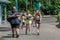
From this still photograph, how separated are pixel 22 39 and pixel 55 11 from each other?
83.8ft

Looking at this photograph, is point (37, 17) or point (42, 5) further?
point (42, 5)

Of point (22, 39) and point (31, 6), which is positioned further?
point (31, 6)

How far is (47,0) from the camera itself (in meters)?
44.5

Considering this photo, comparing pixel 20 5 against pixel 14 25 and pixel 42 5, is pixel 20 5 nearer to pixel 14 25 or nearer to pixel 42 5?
pixel 42 5

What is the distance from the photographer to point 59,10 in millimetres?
39750

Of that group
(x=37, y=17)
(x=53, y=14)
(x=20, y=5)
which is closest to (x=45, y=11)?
(x=53, y=14)

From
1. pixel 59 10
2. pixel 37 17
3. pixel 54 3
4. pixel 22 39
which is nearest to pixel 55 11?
pixel 59 10

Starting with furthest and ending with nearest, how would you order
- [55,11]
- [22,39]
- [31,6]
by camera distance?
[31,6] < [55,11] < [22,39]

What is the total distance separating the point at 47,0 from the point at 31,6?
3243mm

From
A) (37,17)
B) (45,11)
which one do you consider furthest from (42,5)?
(37,17)

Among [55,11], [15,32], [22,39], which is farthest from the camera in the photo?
[55,11]

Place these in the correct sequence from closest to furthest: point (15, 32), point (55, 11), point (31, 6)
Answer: point (15, 32) < point (55, 11) < point (31, 6)

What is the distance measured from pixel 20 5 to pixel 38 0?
3.82 m

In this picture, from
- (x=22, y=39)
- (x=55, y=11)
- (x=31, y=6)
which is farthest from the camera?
(x=31, y=6)
